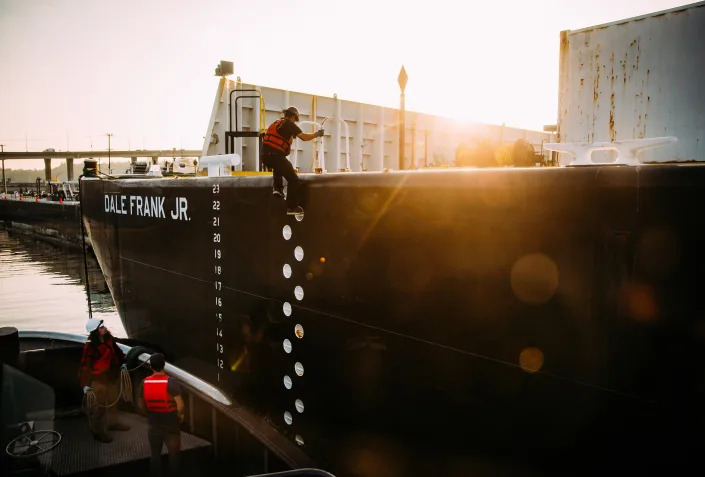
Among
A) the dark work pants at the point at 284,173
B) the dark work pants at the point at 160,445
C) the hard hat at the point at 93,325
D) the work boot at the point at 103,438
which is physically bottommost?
the work boot at the point at 103,438

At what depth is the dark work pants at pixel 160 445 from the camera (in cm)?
677

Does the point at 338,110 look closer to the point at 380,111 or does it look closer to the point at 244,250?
the point at 380,111

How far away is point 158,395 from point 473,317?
14.4 ft

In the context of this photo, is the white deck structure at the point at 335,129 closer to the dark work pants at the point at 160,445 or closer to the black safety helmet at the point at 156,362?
the black safety helmet at the point at 156,362

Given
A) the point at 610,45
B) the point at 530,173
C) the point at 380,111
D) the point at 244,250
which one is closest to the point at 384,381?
the point at 530,173

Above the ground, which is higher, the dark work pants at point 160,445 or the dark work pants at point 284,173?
the dark work pants at point 284,173

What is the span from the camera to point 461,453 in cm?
443

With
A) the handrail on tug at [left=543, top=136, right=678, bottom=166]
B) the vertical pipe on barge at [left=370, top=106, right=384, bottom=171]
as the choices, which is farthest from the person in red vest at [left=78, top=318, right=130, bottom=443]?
the vertical pipe on barge at [left=370, top=106, right=384, bottom=171]

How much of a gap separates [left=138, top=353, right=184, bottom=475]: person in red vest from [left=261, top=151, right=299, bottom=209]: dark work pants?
269cm

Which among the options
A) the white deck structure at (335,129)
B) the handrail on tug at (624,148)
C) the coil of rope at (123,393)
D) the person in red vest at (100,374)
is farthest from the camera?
the white deck structure at (335,129)

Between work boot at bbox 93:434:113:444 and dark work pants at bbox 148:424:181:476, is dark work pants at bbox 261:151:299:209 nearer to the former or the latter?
dark work pants at bbox 148:424:181:476

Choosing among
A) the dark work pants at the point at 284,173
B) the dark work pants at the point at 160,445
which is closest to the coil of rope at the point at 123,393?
the dark work pants at the point at 160,445

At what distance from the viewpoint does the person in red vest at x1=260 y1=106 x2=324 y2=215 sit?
5852mm

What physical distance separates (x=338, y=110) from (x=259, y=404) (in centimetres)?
867
